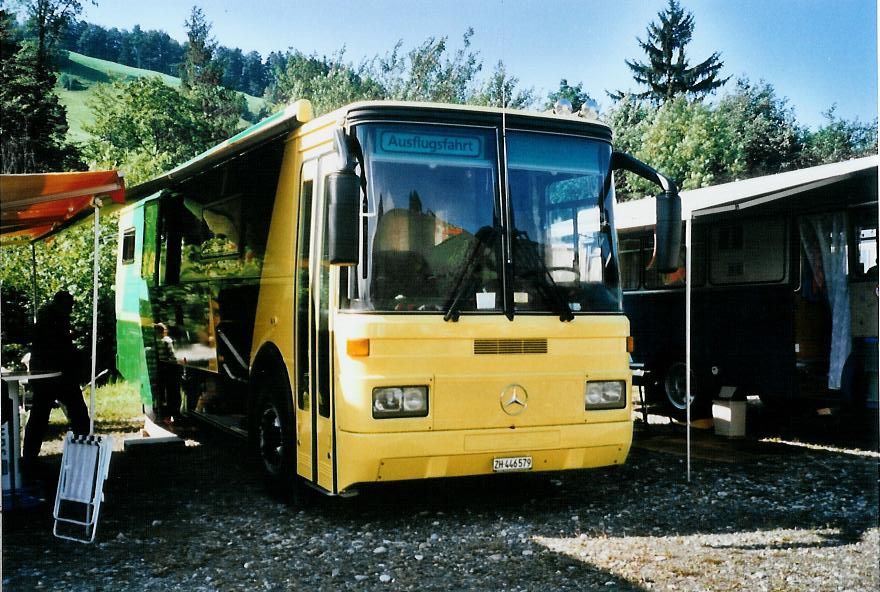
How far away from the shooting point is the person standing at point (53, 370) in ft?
22.4

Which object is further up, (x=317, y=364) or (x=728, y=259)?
(x=728, y=259)

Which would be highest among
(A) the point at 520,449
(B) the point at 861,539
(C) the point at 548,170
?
(C) the point at 548,170

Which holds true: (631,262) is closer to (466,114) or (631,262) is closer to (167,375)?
(167,375)

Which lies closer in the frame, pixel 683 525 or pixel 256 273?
pixel 683 525

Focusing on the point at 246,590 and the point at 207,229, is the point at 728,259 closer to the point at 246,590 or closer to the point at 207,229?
the point at 207,229

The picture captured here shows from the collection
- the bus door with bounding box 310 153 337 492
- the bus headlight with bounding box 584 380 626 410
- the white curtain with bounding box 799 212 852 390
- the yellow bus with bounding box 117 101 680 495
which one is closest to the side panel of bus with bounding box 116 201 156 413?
the yellow bus with bounding box 117 101 680 495

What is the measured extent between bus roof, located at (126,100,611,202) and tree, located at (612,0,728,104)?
1018mm

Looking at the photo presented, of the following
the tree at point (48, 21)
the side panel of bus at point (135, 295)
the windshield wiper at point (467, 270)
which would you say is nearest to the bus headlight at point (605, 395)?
the windshield wiper at point (467, 270)

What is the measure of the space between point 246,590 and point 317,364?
4.96ft

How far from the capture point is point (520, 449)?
19.1 ft

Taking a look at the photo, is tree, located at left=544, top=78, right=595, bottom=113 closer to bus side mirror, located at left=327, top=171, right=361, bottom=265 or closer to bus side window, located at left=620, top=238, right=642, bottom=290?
bus side mirror, located at left=327, top=171, right=361, bottom=265

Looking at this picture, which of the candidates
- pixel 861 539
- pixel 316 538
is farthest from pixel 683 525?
pixel 316 538

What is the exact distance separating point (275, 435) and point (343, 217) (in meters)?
2.11

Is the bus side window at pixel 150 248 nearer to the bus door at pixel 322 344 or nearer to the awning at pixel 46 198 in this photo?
the awning at pixel 46 198
